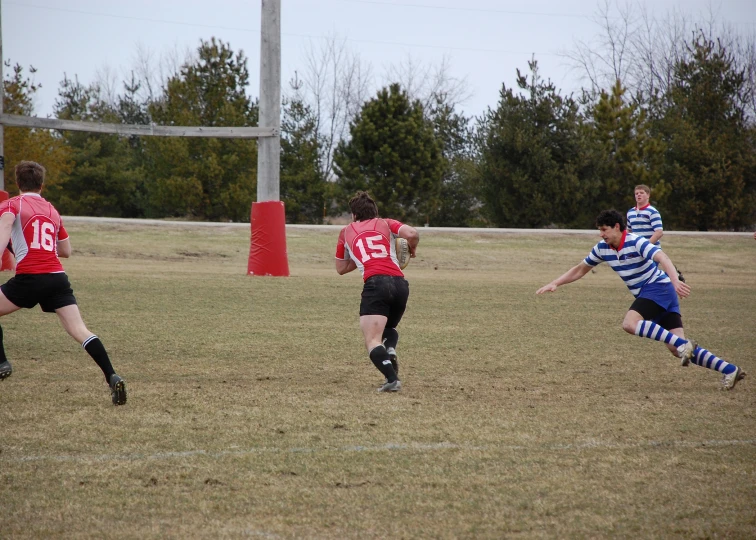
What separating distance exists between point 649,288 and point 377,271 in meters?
2.51

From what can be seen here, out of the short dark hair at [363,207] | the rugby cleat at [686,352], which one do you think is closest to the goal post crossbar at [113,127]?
the short dark hair at [363,207]

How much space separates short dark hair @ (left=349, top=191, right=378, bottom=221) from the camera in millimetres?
7105

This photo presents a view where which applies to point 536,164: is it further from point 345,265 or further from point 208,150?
point 345,265

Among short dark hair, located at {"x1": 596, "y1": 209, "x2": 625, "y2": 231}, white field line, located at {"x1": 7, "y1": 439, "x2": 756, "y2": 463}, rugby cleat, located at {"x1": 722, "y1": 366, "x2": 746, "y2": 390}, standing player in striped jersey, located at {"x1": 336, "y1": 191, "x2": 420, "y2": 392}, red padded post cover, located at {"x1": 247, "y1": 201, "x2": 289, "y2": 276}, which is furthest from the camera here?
red padded post cover, located at {"x1": 247, "y1": 201, "x2": 289, "y2": 276}

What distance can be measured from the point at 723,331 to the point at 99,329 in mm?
8145

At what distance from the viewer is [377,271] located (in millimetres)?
7012

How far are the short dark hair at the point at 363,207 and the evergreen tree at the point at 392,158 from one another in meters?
32.9

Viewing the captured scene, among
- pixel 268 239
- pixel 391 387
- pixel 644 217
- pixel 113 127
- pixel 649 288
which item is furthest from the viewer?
pixel 268 239

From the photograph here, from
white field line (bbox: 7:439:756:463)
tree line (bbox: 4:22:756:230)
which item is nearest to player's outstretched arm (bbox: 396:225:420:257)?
white field line (bbox: 7:439:756:463)

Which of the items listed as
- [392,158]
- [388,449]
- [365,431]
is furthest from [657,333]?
[392,158]

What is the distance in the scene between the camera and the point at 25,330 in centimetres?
1010

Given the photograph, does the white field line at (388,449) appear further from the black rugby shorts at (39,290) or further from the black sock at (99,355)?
the black rugby shorts at (39,290)

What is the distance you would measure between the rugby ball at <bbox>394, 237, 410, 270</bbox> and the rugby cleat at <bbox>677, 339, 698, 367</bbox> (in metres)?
2.44

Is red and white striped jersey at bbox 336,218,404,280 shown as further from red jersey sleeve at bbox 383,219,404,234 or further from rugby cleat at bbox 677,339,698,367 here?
rugby cleat at bbox 677,339,698,367
